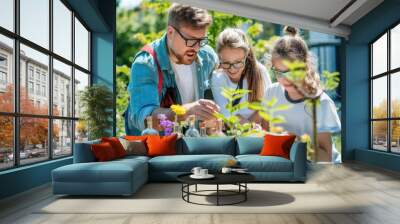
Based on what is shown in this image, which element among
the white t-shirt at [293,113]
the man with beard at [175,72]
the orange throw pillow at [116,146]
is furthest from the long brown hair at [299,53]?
the orange throw pillow at [116,146]

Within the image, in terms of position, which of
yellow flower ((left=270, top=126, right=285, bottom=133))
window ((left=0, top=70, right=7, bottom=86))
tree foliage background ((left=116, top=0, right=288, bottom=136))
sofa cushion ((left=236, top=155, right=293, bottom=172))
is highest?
tree foliage background ((left=116, top=0, right=288, bottom=136))

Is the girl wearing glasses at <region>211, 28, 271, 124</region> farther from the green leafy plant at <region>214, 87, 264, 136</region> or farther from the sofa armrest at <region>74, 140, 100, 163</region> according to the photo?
the sofa armrest at <region>74, 140, 100, 163</region>

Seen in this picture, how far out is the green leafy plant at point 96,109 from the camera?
7.30m

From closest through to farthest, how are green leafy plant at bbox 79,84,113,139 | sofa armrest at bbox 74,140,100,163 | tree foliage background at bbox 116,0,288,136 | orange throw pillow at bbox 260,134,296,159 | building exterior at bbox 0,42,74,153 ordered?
building exterior at bbox 0,42,74,153
sofa armrest at bbox 74,140,100,163
orange throw pillow at bbox 260,134,296,159
green leafy plant at bbox 79,84,113,139
tree foliage background at bbox 116,0,288,136

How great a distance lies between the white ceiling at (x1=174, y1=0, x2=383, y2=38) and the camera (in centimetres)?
738

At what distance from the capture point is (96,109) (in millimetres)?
7383

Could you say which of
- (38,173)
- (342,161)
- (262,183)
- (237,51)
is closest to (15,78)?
(38,173)

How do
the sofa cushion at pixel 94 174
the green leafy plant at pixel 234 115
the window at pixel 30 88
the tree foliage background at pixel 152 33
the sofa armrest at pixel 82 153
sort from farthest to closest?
the tree foliage background at pixel 152 33
the green leafy plant at pixel 234 115
the window at pixel 30 88
the sofa armrest at pixel 82 153
the sofa cushion at pixel 94 174

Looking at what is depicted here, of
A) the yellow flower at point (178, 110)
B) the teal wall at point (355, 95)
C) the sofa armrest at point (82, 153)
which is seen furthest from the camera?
the teal wall at point (355, 95)

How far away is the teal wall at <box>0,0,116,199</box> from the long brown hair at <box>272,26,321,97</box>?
342 cm

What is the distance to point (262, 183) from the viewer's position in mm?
5656

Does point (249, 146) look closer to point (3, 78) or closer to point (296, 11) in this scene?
point (296, 11)

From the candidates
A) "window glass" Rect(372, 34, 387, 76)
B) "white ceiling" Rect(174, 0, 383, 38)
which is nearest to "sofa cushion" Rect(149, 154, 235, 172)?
"white ceiling" Rect(174, 0, 383, 38)

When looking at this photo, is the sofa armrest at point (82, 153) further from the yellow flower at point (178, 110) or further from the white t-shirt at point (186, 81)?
the white t-shirt at point (186, 81)
